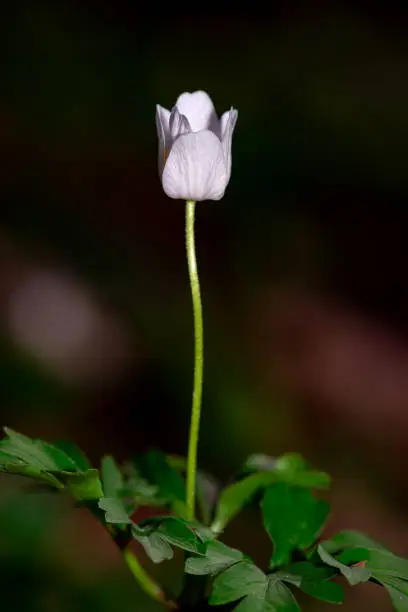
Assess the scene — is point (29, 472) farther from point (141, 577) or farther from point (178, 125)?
point (178, 125)

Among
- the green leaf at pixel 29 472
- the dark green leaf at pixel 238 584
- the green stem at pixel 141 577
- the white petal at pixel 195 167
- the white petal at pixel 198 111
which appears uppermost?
the white petal at pixel 198 111

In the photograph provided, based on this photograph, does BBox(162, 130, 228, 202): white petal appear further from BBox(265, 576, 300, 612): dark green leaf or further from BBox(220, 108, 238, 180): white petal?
BBox(265, 576, 300, 612): dark green leaf

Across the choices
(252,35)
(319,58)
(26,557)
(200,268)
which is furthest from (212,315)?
(252,35)

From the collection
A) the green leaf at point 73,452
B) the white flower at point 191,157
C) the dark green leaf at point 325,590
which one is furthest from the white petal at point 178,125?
the dark green leaf at point 325,590

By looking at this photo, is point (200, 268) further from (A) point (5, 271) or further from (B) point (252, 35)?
(B) point (252, 35)

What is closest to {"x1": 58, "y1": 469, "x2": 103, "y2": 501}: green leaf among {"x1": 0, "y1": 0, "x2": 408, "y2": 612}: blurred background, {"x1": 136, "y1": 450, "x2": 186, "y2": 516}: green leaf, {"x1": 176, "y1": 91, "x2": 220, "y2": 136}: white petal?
{"x1": 136, "y1": 450, "x2": 186, "y2": 516}: green leaf

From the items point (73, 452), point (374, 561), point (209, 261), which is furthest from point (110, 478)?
point (209, 261)

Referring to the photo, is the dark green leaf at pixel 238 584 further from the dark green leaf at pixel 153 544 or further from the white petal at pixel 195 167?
the white petal at pixel 195 167
